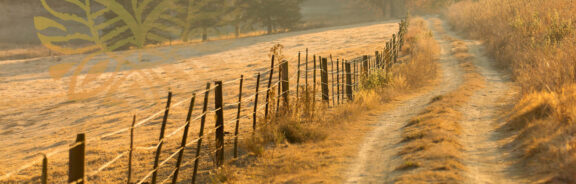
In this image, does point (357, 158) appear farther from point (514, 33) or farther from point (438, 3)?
point (438, 3)

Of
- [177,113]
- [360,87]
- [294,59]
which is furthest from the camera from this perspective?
[294,59]

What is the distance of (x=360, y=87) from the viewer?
536 inches

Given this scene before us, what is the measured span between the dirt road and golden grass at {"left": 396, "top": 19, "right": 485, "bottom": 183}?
0.13 meters

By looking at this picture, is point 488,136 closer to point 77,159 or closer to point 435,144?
point 435,144

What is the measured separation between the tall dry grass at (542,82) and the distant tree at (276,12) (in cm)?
2110

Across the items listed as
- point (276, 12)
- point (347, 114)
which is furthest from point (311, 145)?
point (276, 12)

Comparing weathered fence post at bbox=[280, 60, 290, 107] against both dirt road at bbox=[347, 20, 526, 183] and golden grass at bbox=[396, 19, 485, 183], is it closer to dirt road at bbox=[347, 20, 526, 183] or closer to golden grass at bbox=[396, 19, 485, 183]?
dirt road at bbox=[347, 20, 526, 183]

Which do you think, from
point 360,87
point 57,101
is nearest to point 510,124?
point 360,87

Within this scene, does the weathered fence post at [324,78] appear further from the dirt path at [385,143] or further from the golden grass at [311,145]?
the dirt path at [385,143]

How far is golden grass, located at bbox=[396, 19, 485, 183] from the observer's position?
6.77 metres

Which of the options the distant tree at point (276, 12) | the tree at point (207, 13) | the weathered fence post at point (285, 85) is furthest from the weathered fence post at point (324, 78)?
the distant tree at point (276, 12)

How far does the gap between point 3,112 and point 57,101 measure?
1805mm

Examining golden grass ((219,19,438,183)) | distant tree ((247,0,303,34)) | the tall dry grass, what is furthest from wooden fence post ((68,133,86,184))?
distant tree ((247,0,303,34))

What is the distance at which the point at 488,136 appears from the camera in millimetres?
8953
